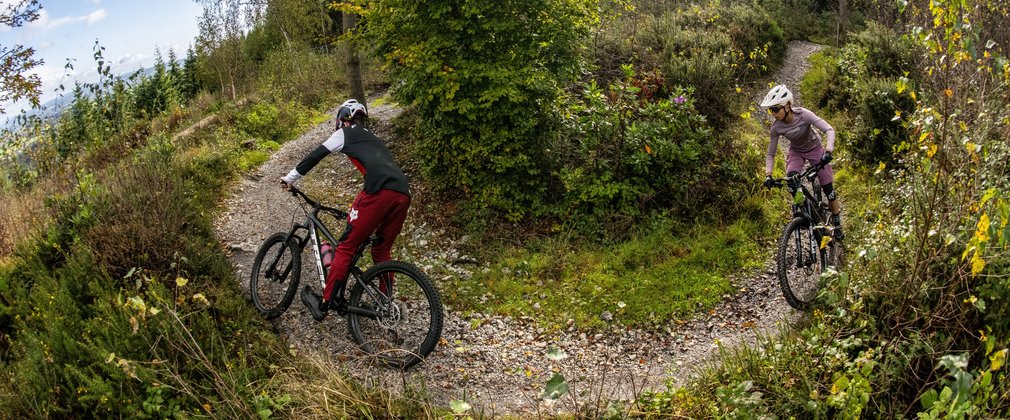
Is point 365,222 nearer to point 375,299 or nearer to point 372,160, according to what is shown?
point 372,160

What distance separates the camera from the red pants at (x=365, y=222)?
5.84 meters

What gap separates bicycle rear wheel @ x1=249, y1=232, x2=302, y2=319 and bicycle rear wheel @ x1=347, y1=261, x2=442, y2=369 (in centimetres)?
88

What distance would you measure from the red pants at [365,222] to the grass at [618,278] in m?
1.87

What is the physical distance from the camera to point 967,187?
456 cm

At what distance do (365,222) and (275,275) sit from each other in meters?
1.66

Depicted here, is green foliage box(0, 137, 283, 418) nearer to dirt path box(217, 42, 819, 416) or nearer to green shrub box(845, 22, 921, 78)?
dirt path box(217, 42, 819, 416)

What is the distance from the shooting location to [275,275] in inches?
268

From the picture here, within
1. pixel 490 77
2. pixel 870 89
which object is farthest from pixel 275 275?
pixel 870 89

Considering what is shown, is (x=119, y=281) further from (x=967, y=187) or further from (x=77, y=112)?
(x=77, y=112)

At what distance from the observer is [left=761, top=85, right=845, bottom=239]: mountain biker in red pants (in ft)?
22.0

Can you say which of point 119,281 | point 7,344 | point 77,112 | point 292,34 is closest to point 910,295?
point 119,281

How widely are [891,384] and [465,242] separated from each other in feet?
18.9

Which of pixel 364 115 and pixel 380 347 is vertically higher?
pixel 364 115

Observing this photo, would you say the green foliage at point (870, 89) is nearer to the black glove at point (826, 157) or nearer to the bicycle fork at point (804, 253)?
the black glove at point (826, 157)
